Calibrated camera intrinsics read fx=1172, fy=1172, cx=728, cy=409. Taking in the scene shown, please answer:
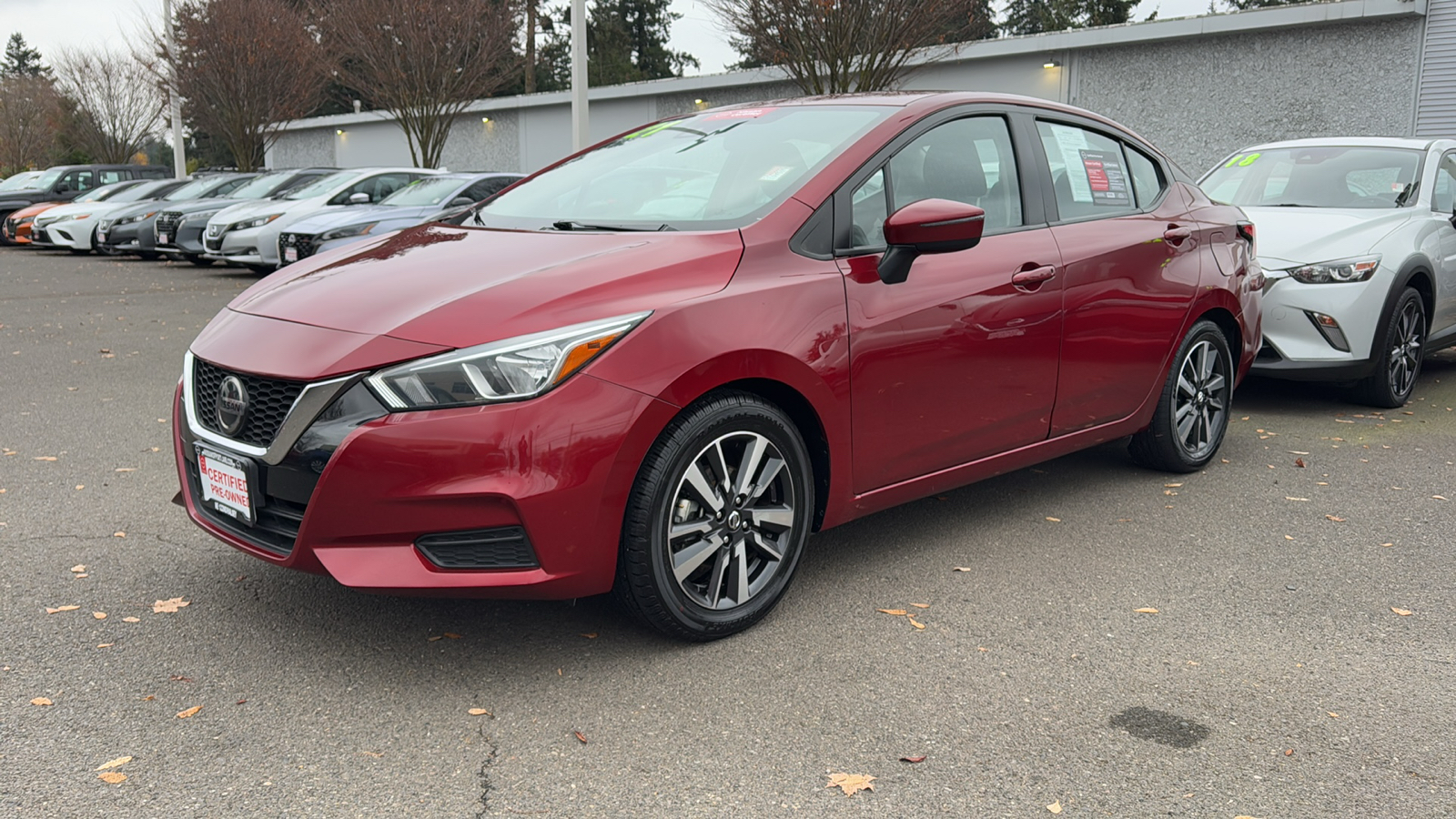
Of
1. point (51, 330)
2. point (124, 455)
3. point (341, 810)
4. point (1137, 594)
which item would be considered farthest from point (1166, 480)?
point (51, 330)

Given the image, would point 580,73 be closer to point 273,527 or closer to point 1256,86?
point 1256,86

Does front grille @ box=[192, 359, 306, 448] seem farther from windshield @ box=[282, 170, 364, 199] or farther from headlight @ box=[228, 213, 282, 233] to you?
windshield @ box=[282, 170, 364, 199]

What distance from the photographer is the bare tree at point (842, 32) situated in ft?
Result: 51.7

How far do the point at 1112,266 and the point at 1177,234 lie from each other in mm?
609

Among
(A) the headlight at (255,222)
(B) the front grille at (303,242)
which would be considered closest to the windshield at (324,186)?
(A) the headlight at (255,222)

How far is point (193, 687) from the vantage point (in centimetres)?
316

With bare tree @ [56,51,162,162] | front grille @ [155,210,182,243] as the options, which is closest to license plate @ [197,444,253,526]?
front grille @ [155,210,182,243]

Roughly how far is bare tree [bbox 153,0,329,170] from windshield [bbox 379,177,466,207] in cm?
1575

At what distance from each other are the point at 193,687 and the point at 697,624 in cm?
138

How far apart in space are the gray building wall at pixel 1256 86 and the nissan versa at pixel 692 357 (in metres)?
14.6

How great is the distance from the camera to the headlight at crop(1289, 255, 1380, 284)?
6.71 meters

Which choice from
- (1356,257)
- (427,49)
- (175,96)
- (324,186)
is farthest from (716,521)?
(175,96)

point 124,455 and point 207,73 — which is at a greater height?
point 207,73

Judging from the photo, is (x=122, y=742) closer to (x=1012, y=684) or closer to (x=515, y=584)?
(x=515, y=584)
